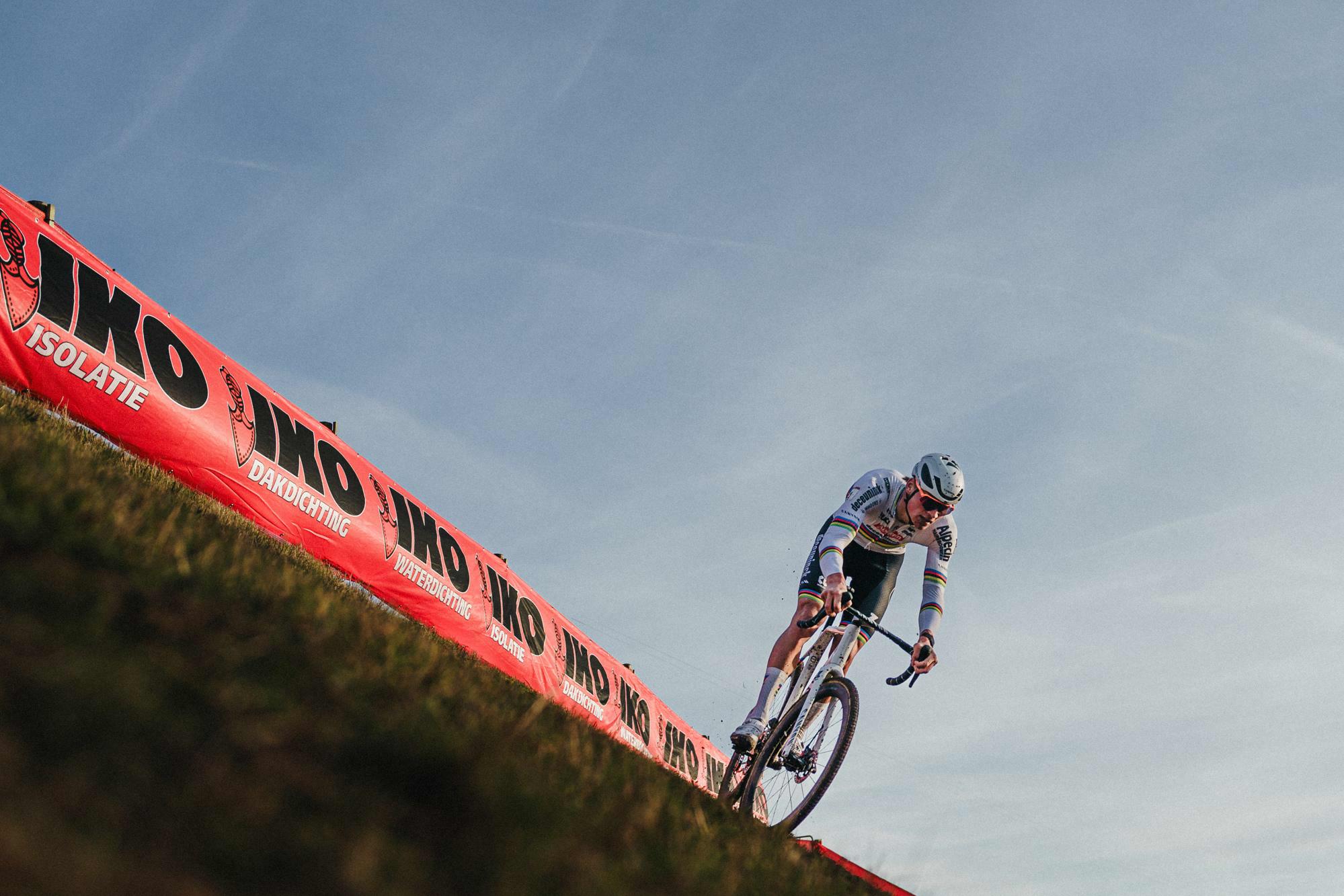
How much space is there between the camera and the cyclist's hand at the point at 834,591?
754 cm

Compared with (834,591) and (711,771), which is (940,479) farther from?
(711,771)

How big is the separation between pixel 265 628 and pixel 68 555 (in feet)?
2.01

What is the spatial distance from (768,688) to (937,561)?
187 cm

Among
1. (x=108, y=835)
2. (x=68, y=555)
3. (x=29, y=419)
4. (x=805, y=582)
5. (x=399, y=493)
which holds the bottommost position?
(x=108, y=835)

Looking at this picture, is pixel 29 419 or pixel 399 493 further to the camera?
pixel 399 493

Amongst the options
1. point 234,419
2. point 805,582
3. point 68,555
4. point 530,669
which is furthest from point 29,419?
point 530,669

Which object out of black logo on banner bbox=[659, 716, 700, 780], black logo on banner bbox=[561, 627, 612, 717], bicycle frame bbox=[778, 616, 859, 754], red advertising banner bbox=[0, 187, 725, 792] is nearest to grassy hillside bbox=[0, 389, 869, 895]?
red advertising banner bbox=[0, 187, 725, 792]

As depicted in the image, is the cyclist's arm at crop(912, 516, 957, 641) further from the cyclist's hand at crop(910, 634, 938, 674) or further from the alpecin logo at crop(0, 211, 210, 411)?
the alpecin logo at crop(0, 211, 210, 411)

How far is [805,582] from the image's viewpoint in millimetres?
8422

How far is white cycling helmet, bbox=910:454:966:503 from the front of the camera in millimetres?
7742

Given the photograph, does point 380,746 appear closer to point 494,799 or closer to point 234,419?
point 494,799

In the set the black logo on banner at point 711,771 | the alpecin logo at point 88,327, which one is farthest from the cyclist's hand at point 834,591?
the black logo on banner at point 711,771

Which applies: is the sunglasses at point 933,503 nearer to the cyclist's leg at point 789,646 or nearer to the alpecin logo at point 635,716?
the cyclist's leg at point 789,646

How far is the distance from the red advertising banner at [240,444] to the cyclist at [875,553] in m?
1.63
